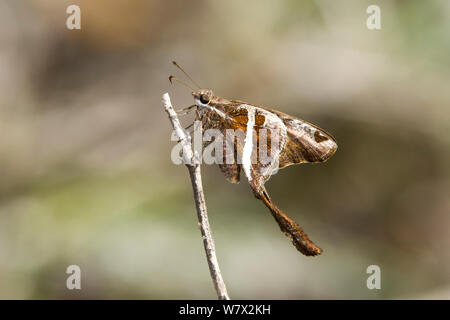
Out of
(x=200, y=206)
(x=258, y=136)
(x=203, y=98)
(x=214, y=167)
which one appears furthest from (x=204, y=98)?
(x=214, y=167)

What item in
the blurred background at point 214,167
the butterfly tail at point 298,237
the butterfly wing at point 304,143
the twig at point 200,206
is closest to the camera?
the twig at point 200,206

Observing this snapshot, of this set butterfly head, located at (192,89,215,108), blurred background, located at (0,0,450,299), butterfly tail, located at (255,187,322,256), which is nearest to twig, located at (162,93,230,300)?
butterfly head, located at (192,89,215,108)

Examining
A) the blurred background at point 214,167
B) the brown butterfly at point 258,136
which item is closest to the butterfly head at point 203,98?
the brown butterfly at point 258,136

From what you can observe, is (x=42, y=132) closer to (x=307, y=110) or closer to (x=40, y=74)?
(x=40, y=74)

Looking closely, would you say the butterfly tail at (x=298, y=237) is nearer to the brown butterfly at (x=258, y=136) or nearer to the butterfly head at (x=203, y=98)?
the brown butterfly at (x=258, y=136)

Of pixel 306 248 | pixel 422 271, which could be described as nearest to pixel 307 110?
pixel 422 271

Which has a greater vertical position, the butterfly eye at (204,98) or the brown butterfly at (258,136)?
the butterfly eye at (204,98)

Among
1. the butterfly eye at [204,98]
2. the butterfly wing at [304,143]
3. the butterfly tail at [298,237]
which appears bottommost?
the butterfly tail at [298,237]

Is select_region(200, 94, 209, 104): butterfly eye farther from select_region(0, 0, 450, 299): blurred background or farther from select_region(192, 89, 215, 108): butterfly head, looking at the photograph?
select_region(0, 0, 450, 299): blurred background
